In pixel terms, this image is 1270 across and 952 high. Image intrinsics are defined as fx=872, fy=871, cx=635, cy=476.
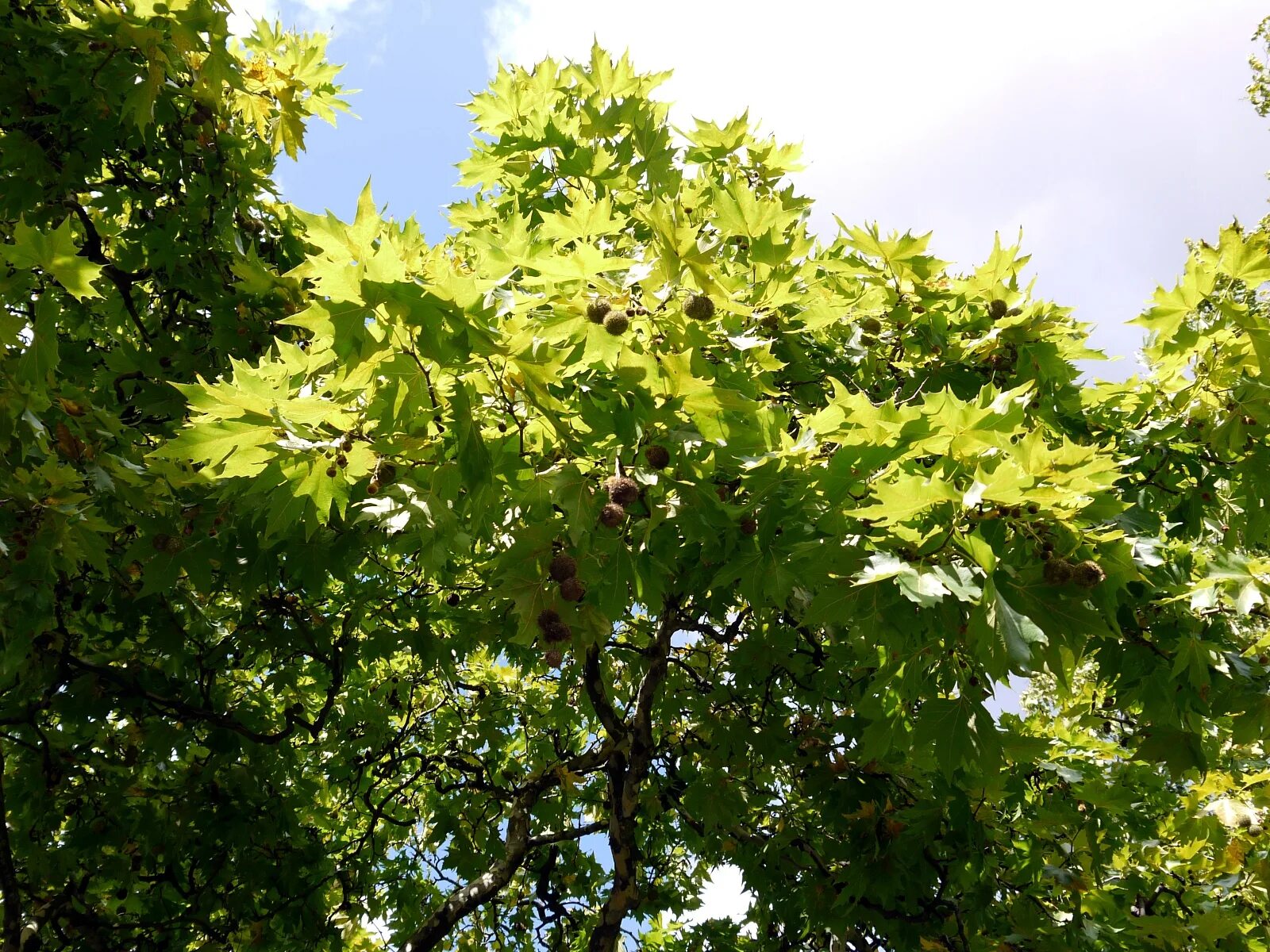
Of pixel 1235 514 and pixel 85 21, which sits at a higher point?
pixel 85 21

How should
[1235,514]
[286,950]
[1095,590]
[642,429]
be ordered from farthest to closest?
1. [286,950]
2. [1235,514]
3. [642,429]
4. [1095,590]

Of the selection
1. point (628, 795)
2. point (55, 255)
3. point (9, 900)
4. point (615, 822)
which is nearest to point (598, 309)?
point (55, 255)

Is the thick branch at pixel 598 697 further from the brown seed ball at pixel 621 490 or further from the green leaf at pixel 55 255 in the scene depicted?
the green leaf at pixel 55 255

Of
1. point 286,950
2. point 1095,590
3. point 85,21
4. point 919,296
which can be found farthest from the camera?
point 286,950

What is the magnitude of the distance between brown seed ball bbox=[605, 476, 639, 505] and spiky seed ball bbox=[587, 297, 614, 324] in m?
0.56

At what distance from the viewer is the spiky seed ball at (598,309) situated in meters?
3.00

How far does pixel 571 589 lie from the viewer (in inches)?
120

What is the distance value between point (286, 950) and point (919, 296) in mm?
5753

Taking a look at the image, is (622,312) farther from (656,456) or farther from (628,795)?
(628,795)

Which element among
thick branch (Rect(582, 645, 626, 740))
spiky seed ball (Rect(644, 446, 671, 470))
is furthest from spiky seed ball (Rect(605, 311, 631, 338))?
thick branch (Rect(582, 645, 626, 740))

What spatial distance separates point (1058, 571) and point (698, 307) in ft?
4.82

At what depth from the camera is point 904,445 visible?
280 cm

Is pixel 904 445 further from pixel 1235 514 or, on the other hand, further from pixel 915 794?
pixel 915 794

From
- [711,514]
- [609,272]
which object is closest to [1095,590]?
[711,514]
